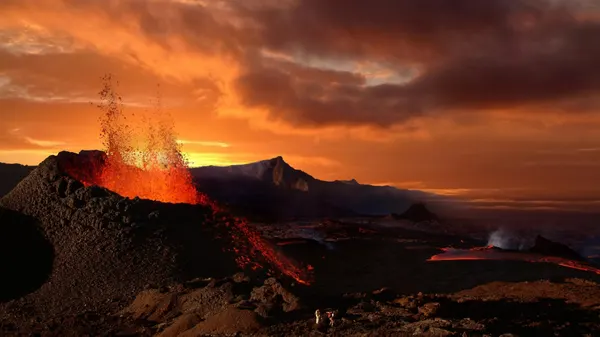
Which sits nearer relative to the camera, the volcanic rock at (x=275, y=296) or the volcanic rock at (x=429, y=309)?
the volcanic rock at (x=429, y=309)

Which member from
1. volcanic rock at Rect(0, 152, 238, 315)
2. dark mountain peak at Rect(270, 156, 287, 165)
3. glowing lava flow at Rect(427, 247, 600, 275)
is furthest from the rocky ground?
dark mountain peak at Rect(270, 156, 287, 165)

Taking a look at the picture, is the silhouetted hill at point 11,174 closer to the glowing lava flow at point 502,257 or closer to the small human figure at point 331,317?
the glowing lava flow at point 502,257

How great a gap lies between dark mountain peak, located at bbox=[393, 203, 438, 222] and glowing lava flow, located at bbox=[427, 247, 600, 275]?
106 ft

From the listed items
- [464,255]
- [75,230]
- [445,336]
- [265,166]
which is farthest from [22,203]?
[265,166]

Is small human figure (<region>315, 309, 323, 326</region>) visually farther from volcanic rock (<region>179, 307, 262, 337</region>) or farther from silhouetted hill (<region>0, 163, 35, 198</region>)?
silhouetted hill (<region>0, 163, 35, 198</region>)

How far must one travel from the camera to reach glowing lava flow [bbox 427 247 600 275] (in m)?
33.5

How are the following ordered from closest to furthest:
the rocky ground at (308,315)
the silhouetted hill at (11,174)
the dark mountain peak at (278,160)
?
the rocky ground at (308,315), the silhouetted hill at (11,174), the dark mountain peak at (278,160)

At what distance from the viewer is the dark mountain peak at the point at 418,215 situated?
241ft

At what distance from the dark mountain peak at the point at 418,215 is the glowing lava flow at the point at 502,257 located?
32.4m

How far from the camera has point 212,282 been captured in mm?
20562

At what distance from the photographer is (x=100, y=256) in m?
24.8

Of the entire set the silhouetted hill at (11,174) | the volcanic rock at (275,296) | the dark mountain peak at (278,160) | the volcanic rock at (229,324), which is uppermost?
the dark mountain peak at (278,160)

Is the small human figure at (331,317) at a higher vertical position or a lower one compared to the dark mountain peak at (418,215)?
lower

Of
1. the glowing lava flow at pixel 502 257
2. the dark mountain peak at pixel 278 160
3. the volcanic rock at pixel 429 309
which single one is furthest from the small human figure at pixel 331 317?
the dark mountain peak at pixel 278 160
